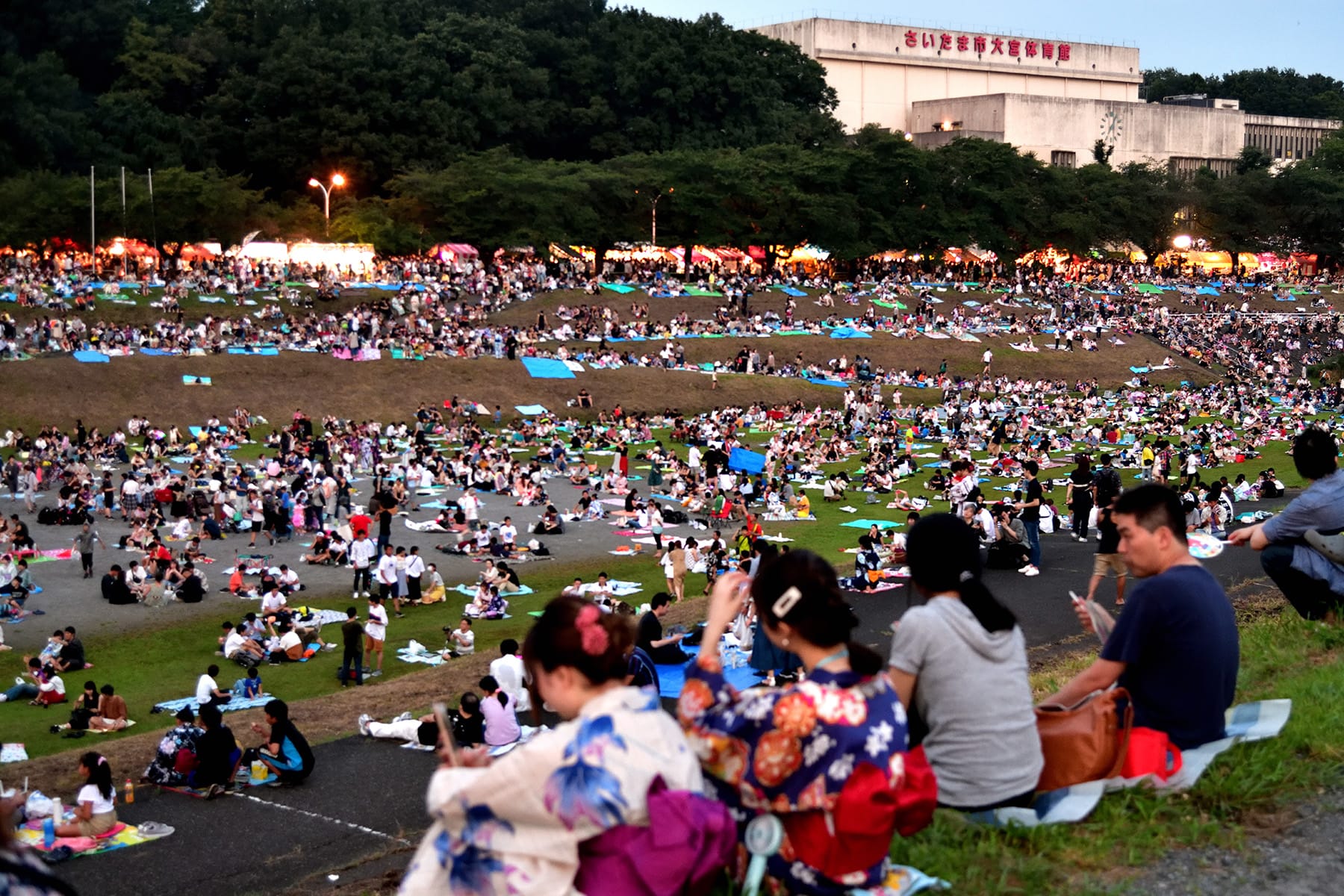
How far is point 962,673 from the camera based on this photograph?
4691 millimetres

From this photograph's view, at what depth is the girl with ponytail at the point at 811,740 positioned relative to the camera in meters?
4.10

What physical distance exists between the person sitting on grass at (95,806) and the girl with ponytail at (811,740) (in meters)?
6.96

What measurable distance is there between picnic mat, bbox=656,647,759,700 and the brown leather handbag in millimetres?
6317

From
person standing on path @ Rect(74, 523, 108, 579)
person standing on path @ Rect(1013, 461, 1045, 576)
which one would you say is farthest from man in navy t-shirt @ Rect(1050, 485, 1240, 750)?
person standing on path @ Rect(74, 523, 108, 579)

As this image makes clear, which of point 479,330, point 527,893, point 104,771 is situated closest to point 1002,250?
point 479,330

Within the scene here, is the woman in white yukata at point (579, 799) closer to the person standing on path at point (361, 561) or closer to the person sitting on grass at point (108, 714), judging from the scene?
the person sitting on grass at point (108, 714)

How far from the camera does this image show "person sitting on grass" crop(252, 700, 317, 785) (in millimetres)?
10523

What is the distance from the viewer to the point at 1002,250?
6800 cm

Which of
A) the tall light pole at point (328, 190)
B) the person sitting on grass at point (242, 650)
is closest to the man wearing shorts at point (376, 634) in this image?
the person sitting on grass at point (242, 650)

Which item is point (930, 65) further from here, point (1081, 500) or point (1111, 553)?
point (1111, 553)

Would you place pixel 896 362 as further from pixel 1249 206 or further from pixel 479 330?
pixel 1249 206

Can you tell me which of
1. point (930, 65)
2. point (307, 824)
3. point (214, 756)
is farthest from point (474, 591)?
point (930, 65)

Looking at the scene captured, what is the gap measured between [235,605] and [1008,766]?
1549cm

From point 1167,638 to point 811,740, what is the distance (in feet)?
6.16
